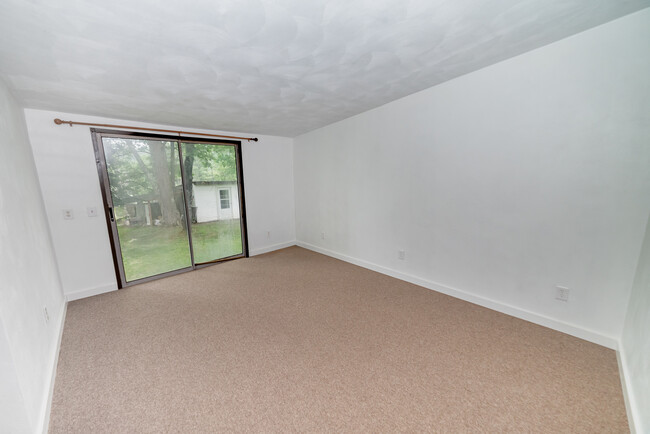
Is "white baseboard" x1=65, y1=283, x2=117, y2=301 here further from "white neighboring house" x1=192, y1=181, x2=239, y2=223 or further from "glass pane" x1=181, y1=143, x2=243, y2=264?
"white neighboring house" x1=192, y1=181, x2=239, y2=223

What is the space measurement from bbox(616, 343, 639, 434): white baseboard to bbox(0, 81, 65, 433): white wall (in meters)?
3.16

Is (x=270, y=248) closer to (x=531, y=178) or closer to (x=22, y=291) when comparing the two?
(x=22, y=291)

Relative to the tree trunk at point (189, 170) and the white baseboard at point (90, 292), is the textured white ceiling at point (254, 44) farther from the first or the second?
the white baseboard at point (90, 292)

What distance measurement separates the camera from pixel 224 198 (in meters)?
4.03

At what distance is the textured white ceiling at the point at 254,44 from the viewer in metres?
1.26

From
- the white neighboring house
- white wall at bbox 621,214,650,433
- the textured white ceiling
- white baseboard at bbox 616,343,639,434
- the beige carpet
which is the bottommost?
the beige carpet

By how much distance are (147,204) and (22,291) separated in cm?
202

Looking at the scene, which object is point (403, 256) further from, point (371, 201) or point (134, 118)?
point (134, 118)

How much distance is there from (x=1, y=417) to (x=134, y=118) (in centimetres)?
301

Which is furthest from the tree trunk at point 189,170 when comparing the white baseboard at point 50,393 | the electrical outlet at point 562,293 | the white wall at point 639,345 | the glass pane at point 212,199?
the white wall at point 639,345

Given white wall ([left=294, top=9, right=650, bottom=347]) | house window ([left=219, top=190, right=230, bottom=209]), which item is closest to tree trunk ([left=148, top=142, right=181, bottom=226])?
house window ([left=219, top=190, right=230, bottom=209])

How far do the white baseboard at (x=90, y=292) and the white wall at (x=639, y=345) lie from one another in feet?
15.7

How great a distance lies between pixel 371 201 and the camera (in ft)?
11.1

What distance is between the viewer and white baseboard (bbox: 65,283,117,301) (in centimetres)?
282
